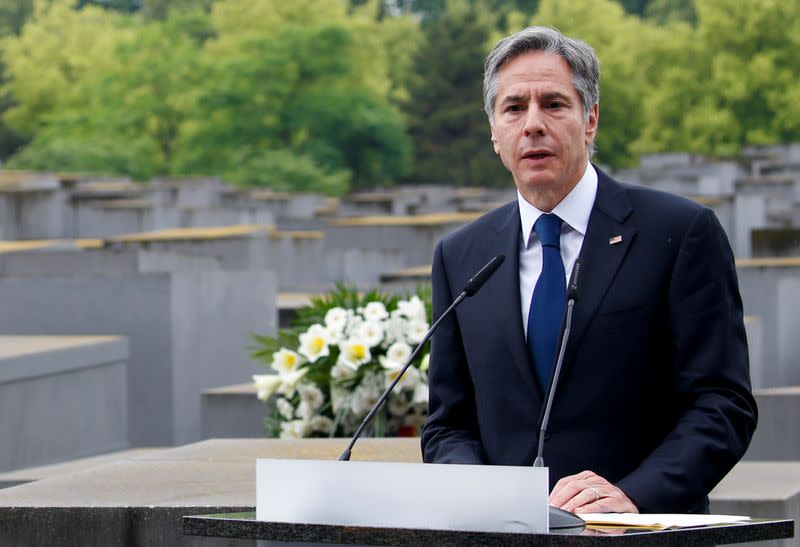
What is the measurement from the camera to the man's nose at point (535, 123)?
3566 mm

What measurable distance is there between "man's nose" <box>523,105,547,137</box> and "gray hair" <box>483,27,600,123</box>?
0.11m

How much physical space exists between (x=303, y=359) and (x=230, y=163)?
48.3 m

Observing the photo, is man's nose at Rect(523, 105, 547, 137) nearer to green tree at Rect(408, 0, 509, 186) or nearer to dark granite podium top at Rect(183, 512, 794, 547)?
dark granite podium top at Rect(183, 512, 794, 547)

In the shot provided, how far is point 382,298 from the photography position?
8.20 m

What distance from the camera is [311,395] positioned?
764 cm

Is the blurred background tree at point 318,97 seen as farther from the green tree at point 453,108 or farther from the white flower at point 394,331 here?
the white flower at point 394,331

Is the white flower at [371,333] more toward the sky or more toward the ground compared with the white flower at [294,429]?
more toward the sky

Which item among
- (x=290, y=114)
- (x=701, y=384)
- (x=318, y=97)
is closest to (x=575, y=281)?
(x=701, y=384)

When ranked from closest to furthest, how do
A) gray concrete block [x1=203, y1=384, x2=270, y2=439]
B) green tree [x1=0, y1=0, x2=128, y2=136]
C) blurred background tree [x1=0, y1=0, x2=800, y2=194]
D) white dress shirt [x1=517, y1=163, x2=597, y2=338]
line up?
white dress shirt [x1=517, y1=163, x2=597, y2=338], gray concrete block [x1=203, y1=384, x2=270, y2=439], blurred background tree [x1=0, y1=0, x2=800, y2=194], green tree [x1=0, y1=0, x2=128, y2=136]

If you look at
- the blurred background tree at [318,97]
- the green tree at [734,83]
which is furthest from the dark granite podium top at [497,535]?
Result: the green tree at [734,83]

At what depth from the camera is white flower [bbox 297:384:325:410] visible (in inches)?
301

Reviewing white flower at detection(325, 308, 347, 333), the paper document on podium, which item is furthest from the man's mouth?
white flower at detection(325, 308, 347, 333)

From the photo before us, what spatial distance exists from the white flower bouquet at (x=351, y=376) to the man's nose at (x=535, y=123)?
12.9 ft

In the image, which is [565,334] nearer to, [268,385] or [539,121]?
[539,121]
